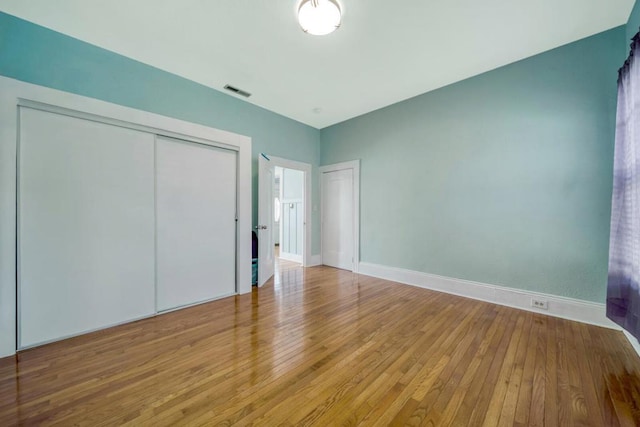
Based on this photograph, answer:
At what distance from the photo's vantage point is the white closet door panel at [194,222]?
9.16 feet

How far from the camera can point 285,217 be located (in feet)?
20.1

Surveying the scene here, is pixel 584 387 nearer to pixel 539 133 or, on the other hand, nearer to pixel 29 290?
pixel 539 133

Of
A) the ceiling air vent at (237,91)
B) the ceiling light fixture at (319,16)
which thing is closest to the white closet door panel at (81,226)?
the ceiling air vent at (237,91)

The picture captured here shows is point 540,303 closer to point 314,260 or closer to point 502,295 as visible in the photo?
point 502,295

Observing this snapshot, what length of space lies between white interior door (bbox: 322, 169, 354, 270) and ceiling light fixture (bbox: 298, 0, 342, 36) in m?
2.71

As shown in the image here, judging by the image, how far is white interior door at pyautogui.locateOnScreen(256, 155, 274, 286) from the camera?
366 centimetres

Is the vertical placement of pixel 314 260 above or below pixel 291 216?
below

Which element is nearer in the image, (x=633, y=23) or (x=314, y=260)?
(x=633, y=23)

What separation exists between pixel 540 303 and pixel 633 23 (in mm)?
2814

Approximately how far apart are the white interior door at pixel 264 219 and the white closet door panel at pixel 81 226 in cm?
140

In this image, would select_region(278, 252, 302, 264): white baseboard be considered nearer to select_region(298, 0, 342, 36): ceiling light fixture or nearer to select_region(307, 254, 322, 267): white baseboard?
select_region(307, 254, 322, 267): white baseboard

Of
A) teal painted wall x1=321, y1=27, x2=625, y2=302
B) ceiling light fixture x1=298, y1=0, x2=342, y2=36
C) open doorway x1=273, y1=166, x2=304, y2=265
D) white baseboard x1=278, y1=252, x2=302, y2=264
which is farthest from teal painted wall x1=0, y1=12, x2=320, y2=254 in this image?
teal painted wall x1=321, y1=27, x2=625, y2=302

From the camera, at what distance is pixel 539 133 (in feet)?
8.97

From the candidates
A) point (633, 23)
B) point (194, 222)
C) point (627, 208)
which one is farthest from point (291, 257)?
point (633, 23)
